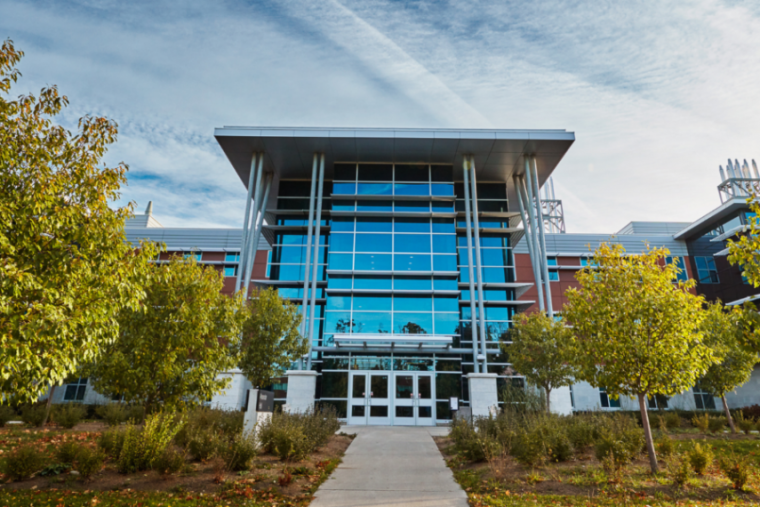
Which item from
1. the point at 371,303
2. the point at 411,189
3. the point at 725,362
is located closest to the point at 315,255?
the point at 371,303

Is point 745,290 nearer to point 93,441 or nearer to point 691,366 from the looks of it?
point 691,366

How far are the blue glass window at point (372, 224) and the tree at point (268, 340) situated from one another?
10.0 m

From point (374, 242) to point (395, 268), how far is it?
7.40ft

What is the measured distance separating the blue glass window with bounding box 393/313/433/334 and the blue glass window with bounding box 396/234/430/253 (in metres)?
4.21

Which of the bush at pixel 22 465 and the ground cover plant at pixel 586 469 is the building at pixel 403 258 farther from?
the bush at pixel 22 465

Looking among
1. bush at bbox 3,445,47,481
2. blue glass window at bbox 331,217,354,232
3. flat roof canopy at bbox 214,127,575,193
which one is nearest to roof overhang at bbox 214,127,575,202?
flat roof canopy at bbox 214,127,575,193

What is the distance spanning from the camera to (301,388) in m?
Result: 23.4

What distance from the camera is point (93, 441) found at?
42.9 feet

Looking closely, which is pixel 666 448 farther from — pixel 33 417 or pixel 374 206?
pixel 374 206

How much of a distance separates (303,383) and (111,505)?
1670cm

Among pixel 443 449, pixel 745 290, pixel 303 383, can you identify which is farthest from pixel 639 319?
pixel 745 290

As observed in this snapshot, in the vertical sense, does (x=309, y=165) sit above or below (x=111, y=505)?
above

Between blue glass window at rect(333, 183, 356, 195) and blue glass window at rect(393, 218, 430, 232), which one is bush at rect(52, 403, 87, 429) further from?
blue glass window at rect(393, 218, 430, 232)

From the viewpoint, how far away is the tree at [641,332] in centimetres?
977
